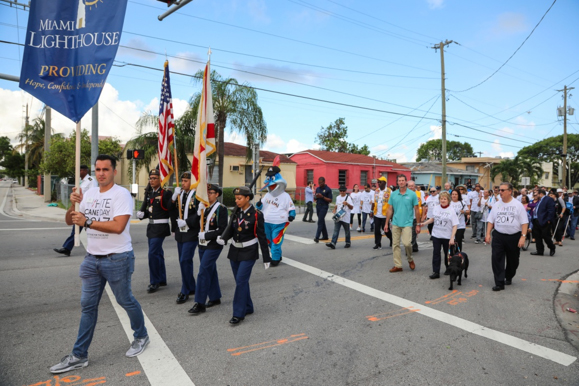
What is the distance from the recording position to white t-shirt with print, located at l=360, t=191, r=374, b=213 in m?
15.0

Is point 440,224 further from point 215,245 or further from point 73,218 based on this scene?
point 73,218

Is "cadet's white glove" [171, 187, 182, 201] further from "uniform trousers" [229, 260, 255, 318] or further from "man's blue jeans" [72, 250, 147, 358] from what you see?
"man's blue jeans" [72, 250, 147, 358]

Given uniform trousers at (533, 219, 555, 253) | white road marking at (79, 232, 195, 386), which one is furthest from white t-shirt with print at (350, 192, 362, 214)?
white road marking at (79, 232, 195, 386)

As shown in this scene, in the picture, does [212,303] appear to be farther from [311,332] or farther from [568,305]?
[568,305]

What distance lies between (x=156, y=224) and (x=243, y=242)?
186cm

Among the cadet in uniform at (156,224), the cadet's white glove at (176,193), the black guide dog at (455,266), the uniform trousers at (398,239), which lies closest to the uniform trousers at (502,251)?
the black guide dog at (455,266)

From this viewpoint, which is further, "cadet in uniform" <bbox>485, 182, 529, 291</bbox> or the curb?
"cadet in uniform" <bbox>485, 182, 529, 291</bbox>

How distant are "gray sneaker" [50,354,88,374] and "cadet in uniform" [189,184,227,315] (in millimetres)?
1613

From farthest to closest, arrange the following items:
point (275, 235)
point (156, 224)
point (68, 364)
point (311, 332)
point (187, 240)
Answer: point (275, 235)
point (156, 224)
point (187, 240)
point (311, 332)
point (68, 364)

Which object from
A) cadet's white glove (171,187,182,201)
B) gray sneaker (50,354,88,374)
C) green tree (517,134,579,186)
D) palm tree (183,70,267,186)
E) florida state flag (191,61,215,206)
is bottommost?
gray sneaker (50,354,88,374)

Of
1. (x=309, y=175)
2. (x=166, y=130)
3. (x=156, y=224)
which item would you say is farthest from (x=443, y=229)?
(x=309, y=175)

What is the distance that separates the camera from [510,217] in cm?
668

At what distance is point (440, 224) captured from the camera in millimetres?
7324

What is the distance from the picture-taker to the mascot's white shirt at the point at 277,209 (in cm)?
812
